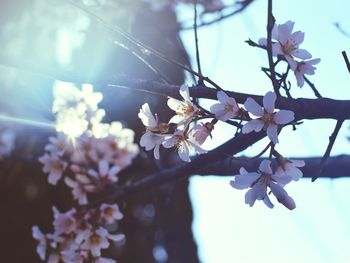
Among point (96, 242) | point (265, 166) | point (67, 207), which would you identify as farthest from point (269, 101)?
point (67, 207)

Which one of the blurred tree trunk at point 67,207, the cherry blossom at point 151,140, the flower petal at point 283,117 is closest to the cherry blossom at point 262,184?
the flower petal at point 283,117

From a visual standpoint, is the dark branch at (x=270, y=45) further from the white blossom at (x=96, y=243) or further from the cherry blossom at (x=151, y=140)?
the white blossom at (x=96, y=243)

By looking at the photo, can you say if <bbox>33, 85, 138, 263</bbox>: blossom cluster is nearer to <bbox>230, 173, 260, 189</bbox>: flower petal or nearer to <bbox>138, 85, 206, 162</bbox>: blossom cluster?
<bbox>138, 85, 206, 162</bbox>: blossom cluster

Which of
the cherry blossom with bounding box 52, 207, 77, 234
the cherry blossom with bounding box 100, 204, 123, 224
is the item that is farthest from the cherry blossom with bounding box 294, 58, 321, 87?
the cherry blossom with bounding box 52, 207, 77, 234

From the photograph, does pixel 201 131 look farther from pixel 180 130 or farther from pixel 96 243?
pixel 96 243

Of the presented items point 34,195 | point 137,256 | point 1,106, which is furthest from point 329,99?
point 34,195

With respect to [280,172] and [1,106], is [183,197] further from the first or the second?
[280,172]
